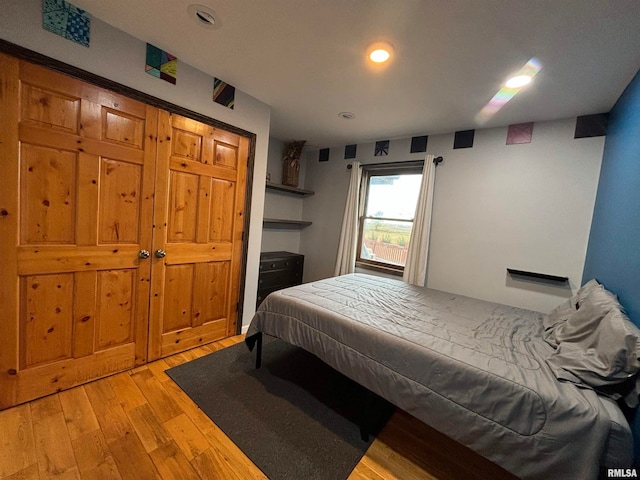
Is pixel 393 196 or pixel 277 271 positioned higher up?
pixel 393 196

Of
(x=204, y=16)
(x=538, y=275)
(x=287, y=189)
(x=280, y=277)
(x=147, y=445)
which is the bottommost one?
(x=147, y=445)

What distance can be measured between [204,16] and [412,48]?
4.13 ft

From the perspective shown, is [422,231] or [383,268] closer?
[422,231]

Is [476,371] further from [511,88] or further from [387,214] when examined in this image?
[387,214]

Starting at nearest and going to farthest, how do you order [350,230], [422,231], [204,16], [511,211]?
[204,16] < [511,211] < [422,231] < [350,230]

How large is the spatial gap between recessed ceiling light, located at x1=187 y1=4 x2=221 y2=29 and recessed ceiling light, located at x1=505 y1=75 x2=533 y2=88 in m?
2.01

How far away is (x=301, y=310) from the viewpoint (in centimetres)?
186

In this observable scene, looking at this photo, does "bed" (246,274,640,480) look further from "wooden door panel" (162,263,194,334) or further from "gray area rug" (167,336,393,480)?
"wooden door panel" (162,263,194,334)

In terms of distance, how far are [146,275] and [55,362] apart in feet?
2.38

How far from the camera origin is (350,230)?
143 inches

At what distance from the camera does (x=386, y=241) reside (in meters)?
3.54

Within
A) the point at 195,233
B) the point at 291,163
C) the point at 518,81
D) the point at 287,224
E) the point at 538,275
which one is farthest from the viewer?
the point at 287,224

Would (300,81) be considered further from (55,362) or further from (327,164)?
(55,362)

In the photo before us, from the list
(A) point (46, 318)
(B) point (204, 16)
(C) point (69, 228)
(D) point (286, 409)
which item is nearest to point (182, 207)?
(C) point (69, 228)
